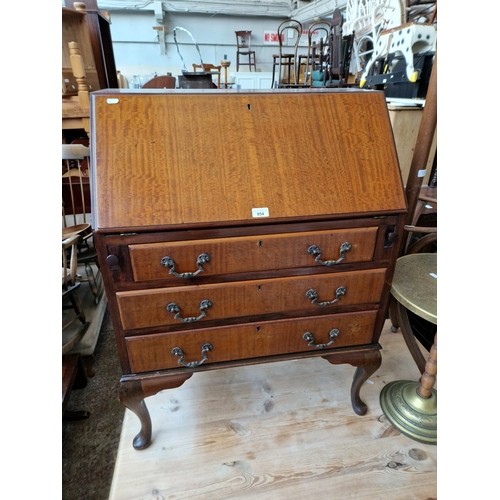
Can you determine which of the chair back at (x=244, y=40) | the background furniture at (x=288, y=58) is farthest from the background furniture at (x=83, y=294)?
the chair back at (x=244, y=40)

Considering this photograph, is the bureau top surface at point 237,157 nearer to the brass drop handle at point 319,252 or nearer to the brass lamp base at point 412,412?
the brass drop handle at point 319,252

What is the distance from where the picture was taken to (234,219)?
2.71 feet

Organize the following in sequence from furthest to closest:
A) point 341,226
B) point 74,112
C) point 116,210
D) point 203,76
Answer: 1. point 74,112
2. point 203,76
3. point 341,226
4. point 116,210

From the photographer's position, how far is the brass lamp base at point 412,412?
3.92 ft

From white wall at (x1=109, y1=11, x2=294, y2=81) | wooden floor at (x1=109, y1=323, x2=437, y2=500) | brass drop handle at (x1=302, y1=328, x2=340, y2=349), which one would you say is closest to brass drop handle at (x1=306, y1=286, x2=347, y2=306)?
brass drop handle at (x1=302, y1=328, x2=340, y2=349)

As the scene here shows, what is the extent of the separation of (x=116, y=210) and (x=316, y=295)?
596mm

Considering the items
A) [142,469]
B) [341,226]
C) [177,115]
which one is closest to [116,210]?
[177,115]

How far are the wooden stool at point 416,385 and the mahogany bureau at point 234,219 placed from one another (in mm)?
175

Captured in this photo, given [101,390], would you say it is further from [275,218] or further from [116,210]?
[275,218]

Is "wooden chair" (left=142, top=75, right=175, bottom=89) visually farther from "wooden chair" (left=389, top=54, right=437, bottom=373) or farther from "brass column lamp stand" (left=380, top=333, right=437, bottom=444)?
"brass column lamp stand" (left=380, top=333, right=437, bottom=444)

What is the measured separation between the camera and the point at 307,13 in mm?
7594

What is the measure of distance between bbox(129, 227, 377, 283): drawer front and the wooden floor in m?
0.70

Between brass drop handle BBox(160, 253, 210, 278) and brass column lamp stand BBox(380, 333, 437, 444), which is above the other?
brass drop handle BBox(160, 253, 210, 278)

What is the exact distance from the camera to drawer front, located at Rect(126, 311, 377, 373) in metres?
0.96
